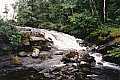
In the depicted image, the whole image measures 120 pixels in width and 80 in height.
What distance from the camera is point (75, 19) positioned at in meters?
24.8

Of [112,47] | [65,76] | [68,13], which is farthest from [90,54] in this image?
[68,13]

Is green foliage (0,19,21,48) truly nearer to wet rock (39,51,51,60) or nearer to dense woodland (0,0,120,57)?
dense woodland (0,0,120,57)

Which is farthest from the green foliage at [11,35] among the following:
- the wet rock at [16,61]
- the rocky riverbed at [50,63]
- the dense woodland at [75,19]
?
the wet rock at [16,61]

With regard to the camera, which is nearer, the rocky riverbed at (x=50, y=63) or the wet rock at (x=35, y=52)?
the rocky riverbed at (x=50, y=63)

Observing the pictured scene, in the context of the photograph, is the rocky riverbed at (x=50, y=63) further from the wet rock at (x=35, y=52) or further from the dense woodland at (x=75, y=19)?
the dense woodland at (x=75, y=19)

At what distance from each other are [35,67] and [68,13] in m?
14.1

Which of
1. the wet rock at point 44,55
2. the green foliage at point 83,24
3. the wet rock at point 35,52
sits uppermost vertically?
the green foliage at point 83,24

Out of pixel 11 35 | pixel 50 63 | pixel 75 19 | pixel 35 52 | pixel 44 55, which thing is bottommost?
pixel 50 63

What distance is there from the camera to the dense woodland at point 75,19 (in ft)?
63.3

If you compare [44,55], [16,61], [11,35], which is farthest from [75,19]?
[16,61]

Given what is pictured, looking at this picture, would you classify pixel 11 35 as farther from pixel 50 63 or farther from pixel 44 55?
pixel 50 63

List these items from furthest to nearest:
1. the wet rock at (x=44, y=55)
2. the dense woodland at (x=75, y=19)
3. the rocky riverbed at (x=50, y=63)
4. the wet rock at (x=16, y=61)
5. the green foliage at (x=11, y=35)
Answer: the dense woodland at (x=75, y=19), the green foliage at (x=11, y=35), the wet rock at (x=44, y=55), the wet rock at (x=16, y=61), the rocky riverbed at (x=50, y=63)

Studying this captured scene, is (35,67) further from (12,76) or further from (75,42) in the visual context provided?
(75,42)

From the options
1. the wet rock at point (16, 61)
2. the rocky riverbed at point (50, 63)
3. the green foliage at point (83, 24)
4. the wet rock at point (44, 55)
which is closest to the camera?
the rocky riverbed at point (50, 63)
